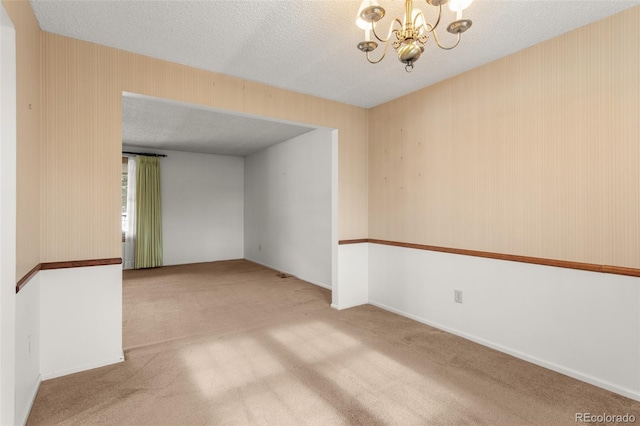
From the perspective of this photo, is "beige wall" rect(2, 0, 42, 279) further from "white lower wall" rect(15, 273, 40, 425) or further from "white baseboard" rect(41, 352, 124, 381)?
"white baseboard" rect(41, 352, 124, 381)

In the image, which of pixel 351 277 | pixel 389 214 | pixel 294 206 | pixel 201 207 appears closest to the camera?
pixel 389 214

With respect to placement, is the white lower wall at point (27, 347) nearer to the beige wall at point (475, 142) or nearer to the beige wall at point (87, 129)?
the beige wall at point (475, 142)

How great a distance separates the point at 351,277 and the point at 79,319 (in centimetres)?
274

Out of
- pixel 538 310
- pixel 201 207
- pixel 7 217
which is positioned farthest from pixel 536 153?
pixel 201 207

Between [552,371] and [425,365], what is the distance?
94cm

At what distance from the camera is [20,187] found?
1786mm

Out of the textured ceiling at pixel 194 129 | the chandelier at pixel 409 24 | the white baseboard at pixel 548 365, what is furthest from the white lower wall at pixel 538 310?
the textured ceiling at pixel 194 129

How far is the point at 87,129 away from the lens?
8.11 feet

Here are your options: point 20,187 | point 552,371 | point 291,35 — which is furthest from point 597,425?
point 20,187

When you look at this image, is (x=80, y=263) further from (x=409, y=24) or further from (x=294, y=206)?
(x=294, y=206)

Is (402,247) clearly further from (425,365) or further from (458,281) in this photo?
(425,365)
